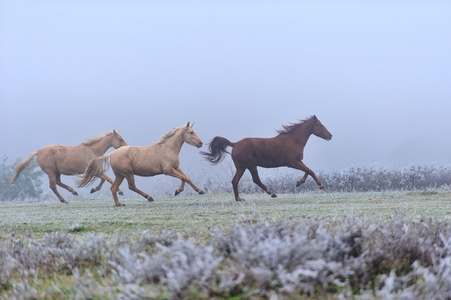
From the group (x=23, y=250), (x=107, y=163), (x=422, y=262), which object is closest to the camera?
(x=422, y=262)

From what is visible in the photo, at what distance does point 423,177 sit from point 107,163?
9609 mm

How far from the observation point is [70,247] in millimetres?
5148

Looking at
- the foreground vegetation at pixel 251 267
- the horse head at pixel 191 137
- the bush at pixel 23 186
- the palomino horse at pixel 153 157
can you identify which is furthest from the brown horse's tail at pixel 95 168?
the bush at pixel 23 186

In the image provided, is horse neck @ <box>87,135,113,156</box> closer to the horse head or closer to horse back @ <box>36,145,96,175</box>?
horse back @ <box>36,145,96,175</box>

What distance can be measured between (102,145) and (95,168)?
7.94ft

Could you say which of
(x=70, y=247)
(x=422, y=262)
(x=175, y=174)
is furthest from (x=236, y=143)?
(x=422, y=262)

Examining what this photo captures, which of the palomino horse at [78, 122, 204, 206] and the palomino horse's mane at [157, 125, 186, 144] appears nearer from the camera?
the palomino horse at [78, 122, 204, 206]

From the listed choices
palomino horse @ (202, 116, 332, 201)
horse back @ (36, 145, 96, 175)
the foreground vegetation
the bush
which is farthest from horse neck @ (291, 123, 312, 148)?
the bush

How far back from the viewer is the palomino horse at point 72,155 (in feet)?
54.7

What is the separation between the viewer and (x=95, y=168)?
1435 centimetres

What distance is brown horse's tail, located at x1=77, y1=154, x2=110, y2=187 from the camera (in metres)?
14.3

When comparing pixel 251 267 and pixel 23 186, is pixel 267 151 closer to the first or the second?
pixel 251 267

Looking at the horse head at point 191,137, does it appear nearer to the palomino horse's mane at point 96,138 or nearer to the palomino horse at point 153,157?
the palomino horse at point 153,157

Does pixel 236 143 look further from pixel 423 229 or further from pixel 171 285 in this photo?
pixel 171 285
